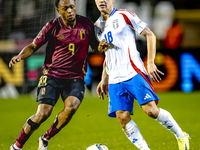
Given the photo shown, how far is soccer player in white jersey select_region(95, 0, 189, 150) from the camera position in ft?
13.1

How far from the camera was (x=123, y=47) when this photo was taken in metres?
4.10

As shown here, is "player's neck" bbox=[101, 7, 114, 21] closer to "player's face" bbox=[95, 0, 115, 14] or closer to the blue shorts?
"player's face" bbox=[95, 0, 115, 14]

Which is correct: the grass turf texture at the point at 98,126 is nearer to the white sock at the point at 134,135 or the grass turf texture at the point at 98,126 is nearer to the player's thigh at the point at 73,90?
the player's thigh at the point at 73,90

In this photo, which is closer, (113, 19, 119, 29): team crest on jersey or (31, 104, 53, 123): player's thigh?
(113, 19, 119, 29): team crest on jersey

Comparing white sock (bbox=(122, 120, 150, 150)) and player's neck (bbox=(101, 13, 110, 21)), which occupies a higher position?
player's neck (bbox=(101, 13, 110, 21))

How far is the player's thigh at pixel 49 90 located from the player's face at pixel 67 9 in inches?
31.6

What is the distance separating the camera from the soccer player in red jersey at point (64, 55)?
14.5 ft

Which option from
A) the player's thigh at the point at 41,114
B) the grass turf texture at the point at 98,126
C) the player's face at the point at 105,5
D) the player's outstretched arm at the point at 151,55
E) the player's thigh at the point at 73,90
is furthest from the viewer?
the grass turf texture at the point at 98,126

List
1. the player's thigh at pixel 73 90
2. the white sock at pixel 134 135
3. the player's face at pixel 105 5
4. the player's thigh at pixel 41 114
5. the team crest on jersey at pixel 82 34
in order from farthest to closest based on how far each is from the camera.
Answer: the team crest on jersey at pixel 82 34, the player's thigh at pixel 73 90, the player's thigh at pixel 41 114, the player's face at pixel 105 5, the white sock at pixel 134 135

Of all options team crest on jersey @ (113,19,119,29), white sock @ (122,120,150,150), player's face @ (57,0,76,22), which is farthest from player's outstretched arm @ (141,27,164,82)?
player's face @ (57,0,76,22)

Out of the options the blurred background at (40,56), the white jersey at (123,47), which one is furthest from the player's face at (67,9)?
the blurred background at (40,56)

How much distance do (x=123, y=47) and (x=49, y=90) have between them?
108 cm

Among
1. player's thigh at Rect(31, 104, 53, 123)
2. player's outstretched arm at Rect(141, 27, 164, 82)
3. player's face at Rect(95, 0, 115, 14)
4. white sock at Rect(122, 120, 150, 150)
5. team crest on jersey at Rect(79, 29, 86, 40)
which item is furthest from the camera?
team crest on jersey at Rect(79, 29, 86, 40)

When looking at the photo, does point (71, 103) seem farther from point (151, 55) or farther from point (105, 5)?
point (105, 5)
